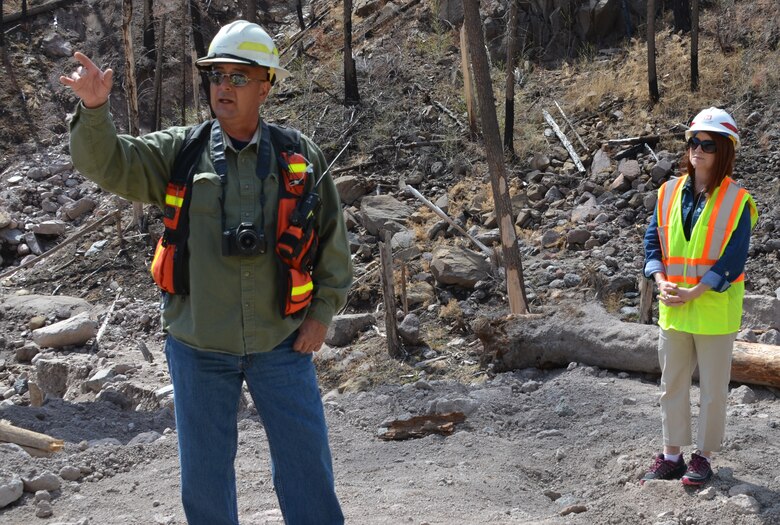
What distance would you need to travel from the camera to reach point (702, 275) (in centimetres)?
463

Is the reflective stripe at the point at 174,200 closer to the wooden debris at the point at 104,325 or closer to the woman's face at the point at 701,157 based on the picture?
the woman's face at the point at 701,157

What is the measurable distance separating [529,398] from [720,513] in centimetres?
→ 290

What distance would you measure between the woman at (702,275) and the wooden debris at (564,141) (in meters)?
12.3

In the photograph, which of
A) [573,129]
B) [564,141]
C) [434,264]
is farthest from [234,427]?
[573,129]

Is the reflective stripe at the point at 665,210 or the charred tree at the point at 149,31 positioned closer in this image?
the reflective stripe at the point at 665,210

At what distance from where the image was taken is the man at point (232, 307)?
10.2 ft

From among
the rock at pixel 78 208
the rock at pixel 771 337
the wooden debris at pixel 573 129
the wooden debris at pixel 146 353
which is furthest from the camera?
the rock at pixel 78 208

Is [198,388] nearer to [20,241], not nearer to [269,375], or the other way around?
[269,375]

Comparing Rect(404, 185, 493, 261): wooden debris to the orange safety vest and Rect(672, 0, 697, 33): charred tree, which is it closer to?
Rect(672, 0, 697, 33): charred tree

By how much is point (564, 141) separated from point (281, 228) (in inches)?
605

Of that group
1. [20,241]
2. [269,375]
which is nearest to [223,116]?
[269,375]

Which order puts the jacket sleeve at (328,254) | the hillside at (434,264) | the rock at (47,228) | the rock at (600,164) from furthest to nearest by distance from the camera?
the rock at (47,228) → the rock at (600,164) → the hillside at (434,264) → the jacket sleeve at (328,254)

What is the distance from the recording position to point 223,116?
3.16 metres

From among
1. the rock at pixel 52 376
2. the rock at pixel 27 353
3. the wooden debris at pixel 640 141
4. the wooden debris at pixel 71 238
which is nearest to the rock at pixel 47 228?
the wooden debris at pixel 71 238
